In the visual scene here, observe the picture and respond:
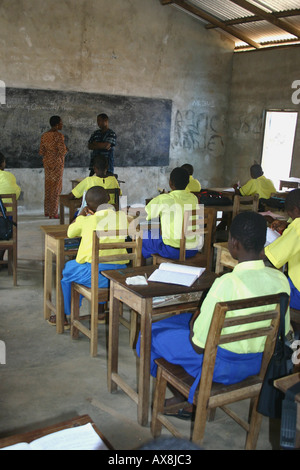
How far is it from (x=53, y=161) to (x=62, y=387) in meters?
5.25

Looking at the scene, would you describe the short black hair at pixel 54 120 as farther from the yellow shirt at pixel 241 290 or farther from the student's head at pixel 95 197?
the yellow shirt at pixel 241 290

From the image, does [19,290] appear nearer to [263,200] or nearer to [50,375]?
[50,375]

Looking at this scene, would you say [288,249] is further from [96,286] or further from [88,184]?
[88,184]

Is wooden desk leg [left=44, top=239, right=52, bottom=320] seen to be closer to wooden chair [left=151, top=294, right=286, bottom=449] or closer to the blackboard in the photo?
wooden chair [left=151, top=294, right=286, bottom=449]

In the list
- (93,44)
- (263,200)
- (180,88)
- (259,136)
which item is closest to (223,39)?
(180,88)

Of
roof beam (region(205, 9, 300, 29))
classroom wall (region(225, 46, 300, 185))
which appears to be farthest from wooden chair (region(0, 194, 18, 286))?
classroom wall (region(225, 46, 300, 185))

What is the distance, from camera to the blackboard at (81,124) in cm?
740

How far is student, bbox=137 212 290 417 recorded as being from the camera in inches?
72.9

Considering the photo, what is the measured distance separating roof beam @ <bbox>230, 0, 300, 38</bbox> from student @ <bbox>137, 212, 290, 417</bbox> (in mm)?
6535

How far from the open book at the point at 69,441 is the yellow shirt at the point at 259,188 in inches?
196

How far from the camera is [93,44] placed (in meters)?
7.91

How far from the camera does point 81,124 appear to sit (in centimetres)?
807

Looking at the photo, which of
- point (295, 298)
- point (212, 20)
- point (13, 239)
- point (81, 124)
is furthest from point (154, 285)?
point (212, 20)

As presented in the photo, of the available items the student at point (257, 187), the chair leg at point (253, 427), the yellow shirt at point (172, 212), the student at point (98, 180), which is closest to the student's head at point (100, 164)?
the student at point (98, 180)
